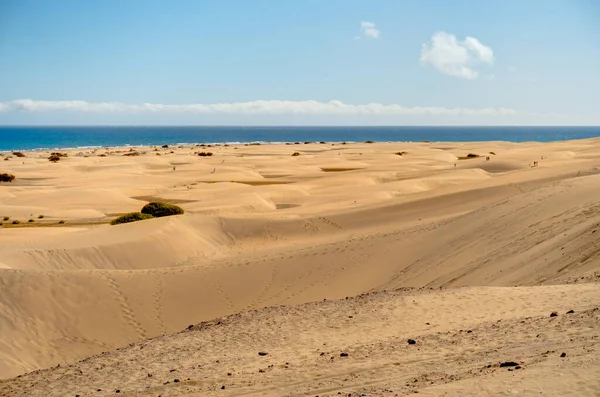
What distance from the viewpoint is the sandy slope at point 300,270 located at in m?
9.87

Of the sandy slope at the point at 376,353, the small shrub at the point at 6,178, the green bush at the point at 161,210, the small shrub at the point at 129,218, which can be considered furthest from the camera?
the small shrub at the point at 6,178

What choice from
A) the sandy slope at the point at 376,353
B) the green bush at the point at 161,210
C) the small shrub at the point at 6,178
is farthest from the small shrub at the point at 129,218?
the small shrub at the point at 6,178

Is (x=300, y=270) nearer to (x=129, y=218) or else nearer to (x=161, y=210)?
(x=129, y=218)

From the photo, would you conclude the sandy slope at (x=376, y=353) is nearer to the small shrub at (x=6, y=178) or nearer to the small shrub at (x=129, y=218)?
the small shrub at (x=129, y=218)

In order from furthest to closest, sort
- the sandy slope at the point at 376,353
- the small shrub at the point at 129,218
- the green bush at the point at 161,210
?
1. the green bush at the point at 161,210
2. the small shrub at the point at 129,218
3. the sandy slope at the point at 376,353

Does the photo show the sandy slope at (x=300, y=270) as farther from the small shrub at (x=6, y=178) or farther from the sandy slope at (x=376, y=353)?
the small shrub at (x=6, y=178)

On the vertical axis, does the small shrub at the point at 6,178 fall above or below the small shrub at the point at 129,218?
above

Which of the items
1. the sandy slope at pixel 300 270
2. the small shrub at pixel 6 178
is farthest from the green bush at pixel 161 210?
the small shrub at pixel 6 178

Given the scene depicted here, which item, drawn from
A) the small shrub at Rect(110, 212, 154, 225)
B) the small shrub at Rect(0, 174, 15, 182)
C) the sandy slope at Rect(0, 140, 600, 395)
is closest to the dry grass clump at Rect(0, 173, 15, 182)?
the small shrub at Rect(0, 174, 15, 182)

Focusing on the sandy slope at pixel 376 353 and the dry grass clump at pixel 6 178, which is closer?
the sandy slope at pixel 376 353

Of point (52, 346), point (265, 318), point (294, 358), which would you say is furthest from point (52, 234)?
point (294, 358)

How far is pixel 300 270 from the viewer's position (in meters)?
18.0

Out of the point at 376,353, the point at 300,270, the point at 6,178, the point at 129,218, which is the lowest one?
the point at 300,270

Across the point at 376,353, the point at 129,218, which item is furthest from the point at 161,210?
the point at 376,353
